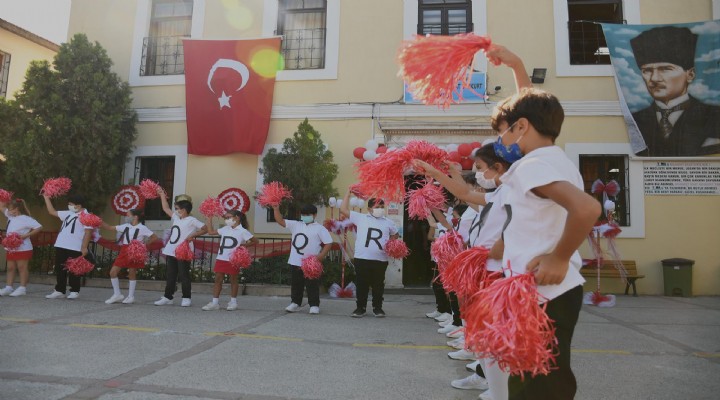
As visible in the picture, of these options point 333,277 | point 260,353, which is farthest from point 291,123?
point 260,353

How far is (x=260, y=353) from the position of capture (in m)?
4.51

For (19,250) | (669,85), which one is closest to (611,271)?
(669,85)

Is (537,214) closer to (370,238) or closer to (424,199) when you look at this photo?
(424,199)

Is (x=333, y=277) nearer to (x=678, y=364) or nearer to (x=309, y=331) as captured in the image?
(x=309, y=331)

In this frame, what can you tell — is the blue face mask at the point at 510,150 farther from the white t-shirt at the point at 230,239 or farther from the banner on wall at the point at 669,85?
the banner on wall at the point at 669,85

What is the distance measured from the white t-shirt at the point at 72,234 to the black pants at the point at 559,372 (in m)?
8.08

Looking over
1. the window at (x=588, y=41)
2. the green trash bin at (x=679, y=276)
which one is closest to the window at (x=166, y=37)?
the window at (x=588, y=41)

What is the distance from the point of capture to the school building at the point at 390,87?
32.5 feet

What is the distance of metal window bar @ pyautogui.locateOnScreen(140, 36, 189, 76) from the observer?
11.8 meters

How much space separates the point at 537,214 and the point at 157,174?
11223mm

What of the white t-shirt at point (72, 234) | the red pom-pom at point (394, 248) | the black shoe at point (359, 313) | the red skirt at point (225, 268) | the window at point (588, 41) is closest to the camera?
the black shoe at point (359, 313)

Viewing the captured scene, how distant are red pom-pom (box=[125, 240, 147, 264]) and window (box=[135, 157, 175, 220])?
3605mm

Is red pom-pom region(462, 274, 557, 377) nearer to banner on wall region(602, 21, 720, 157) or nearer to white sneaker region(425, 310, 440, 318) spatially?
white sneaker region(425, 310, 440, 318)

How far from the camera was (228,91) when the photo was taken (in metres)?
11.0
